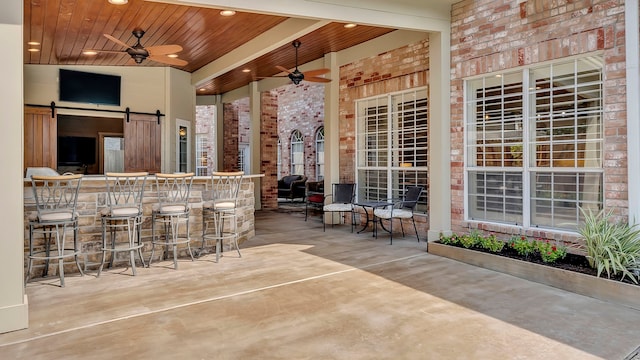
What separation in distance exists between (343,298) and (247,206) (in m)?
3.12

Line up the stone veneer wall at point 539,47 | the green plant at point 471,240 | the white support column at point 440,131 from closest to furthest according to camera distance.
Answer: the stone veneer wall at point 539,47 < the green plant at point 471,240 < the white support column at point 440,131

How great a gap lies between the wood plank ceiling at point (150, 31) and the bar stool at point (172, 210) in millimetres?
2204

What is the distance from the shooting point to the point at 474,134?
5.33 meters

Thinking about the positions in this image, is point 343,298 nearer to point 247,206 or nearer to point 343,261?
point 343,261

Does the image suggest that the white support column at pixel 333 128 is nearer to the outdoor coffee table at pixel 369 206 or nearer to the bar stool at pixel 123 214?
the outdoor coffee table at pixel 369 206

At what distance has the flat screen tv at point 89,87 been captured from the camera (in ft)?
24.8

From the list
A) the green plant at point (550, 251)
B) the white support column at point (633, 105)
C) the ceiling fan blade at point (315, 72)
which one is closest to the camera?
the white support column at point (633, 105)

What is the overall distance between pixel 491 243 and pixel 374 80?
3.60m

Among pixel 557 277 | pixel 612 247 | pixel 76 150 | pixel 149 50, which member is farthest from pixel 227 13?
pixel 76 150

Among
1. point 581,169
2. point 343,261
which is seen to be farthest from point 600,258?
point 343,261

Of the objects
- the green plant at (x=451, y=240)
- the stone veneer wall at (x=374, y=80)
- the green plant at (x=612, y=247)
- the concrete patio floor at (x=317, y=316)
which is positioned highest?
the stone veneer wall at (x=374, y=80)

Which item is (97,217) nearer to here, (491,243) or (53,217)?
(53,217)

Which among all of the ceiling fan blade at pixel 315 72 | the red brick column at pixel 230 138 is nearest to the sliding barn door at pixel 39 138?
the ceiling fan blade at pixel 315 72

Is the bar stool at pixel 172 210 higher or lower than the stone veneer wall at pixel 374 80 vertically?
lower
